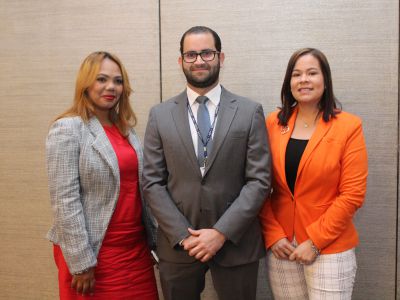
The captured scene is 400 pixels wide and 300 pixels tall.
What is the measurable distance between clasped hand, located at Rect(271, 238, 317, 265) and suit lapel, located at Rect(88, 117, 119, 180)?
0.88 meters

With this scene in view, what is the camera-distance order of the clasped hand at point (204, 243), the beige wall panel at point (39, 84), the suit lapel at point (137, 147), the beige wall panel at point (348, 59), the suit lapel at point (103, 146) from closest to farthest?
the clasped hand at point (204, 243), the suit lapel at point (103, 146), the suit lapel at point (137, 147), the beige wall panel at point (348, 59), the beige wall panel at point (39, 84)

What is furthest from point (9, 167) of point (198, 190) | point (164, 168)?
point (198, 190)

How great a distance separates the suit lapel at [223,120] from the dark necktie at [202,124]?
0.04 m

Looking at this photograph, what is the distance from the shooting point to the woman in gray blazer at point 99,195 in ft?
6.08

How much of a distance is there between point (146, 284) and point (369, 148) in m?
1.63

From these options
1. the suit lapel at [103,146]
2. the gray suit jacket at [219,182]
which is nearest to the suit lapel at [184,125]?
the gray suit jacket at [219,182]

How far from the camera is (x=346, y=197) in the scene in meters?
1.82

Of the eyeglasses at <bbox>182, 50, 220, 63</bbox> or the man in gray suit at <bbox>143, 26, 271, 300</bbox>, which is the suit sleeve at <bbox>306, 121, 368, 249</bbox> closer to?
the man in gray suit at <bbox>143, 26, 271, 300</bbox>

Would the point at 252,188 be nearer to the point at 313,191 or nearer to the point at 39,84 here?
the point at 313,191

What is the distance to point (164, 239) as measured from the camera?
6.44 feet

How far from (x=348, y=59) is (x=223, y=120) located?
3.66 ft

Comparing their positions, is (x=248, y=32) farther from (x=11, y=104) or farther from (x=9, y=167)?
(x=9, y=167)

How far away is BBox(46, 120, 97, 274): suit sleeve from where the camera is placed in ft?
6.05

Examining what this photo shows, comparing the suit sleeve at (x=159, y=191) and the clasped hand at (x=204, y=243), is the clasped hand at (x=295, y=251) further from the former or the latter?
the suit sleeve at (x=159, y=191)
